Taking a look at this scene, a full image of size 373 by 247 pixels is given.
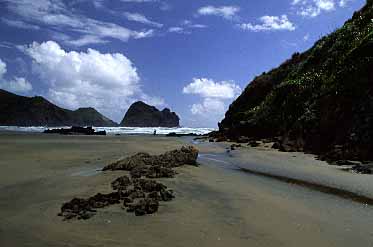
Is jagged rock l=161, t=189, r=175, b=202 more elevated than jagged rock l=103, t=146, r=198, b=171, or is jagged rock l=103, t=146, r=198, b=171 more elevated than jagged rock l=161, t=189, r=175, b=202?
jagged rock l=103, t=146, r=198, b=171

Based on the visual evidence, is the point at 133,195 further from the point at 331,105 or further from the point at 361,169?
the point at 331,105

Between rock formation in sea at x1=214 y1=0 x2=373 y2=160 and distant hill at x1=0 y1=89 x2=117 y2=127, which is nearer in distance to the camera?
rock formation in sea at x1=214 y1=0 x2=373 y2=160

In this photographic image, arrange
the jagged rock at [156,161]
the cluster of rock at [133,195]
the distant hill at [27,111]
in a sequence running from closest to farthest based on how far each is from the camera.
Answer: the cluster of rock at [133,195]
the jagged rock at [156,161]
the distant hill at [27,111]

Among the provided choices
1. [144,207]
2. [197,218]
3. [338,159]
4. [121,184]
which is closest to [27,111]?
[338,159]

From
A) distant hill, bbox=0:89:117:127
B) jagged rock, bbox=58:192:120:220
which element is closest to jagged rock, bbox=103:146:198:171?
jagged rock, bbox=58:192:120:220

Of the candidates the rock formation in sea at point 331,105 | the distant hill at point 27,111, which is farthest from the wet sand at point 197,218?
the distant hill at point 27,111

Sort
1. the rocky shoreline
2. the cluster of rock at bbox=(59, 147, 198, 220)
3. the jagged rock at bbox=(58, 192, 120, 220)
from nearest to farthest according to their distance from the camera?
the jagged rock at bbox=(58, 192, 120, 220)
the cluster of rock at bbox=(59, 147, 198, 220)
the rocky shoreline

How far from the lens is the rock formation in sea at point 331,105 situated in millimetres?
17594

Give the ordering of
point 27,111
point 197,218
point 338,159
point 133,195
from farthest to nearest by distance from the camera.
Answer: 1. point 27,111
2. point 338,159
3. point 133,195
4. point 197,218

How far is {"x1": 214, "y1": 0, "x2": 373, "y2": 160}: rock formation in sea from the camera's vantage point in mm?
17594

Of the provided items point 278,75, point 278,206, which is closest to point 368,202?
point 278,206

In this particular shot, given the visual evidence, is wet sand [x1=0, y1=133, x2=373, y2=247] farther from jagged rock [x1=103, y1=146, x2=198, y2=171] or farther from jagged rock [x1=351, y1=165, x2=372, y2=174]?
jagged rock [x1=351, y1=165, x2=372, y2=174]

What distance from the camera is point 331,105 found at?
21.3 m

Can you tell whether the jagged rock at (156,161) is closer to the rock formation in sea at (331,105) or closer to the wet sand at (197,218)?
the wet sand at (197,218)
